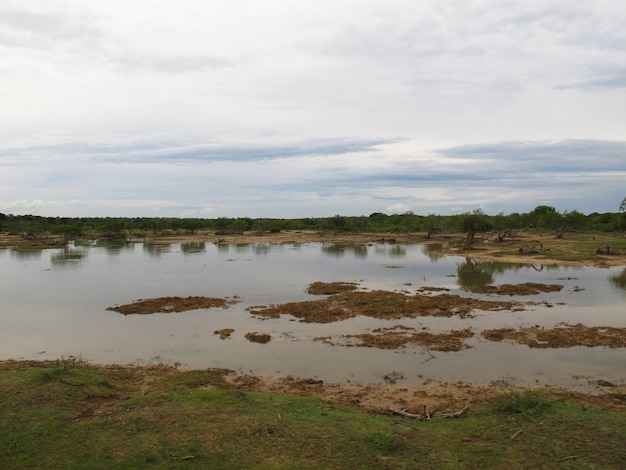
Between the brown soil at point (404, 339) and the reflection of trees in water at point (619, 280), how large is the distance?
17040 millimetres

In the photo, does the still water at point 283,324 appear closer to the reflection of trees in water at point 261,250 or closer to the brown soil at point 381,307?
the brown soil at point 381,307

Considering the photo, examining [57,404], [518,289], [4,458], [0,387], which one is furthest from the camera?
[518,289]

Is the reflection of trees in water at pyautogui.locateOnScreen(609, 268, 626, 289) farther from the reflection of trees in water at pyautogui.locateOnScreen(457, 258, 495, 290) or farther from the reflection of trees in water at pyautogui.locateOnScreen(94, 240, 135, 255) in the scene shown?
the reflection of trees in water at pyautogui.locateOnScreen(94, 240, 135, 255)

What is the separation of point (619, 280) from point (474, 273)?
9.83m

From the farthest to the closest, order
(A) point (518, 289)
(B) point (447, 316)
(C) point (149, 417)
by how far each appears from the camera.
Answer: (A) point (518, 289)
(B) point (447, 316)
(C) point (149, 417)

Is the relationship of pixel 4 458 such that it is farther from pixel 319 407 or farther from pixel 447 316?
pixel 447 316

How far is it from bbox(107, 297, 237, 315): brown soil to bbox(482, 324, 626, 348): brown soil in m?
13.8

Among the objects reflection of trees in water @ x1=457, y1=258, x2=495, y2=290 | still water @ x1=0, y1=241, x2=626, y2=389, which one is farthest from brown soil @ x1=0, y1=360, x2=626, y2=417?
reflection of trees in water @ x1=457, y1=258, x2=495, y2=290

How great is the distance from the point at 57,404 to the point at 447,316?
53.1 feet

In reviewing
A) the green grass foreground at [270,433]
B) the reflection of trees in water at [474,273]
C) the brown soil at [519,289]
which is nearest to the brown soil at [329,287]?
the reflection of trees in water at [474,273]

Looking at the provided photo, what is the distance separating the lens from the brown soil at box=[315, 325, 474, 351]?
15391 millimetres

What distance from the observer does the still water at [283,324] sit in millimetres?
13188

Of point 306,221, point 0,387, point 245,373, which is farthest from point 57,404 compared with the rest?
point 306,221

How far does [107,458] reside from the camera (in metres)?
7.10
